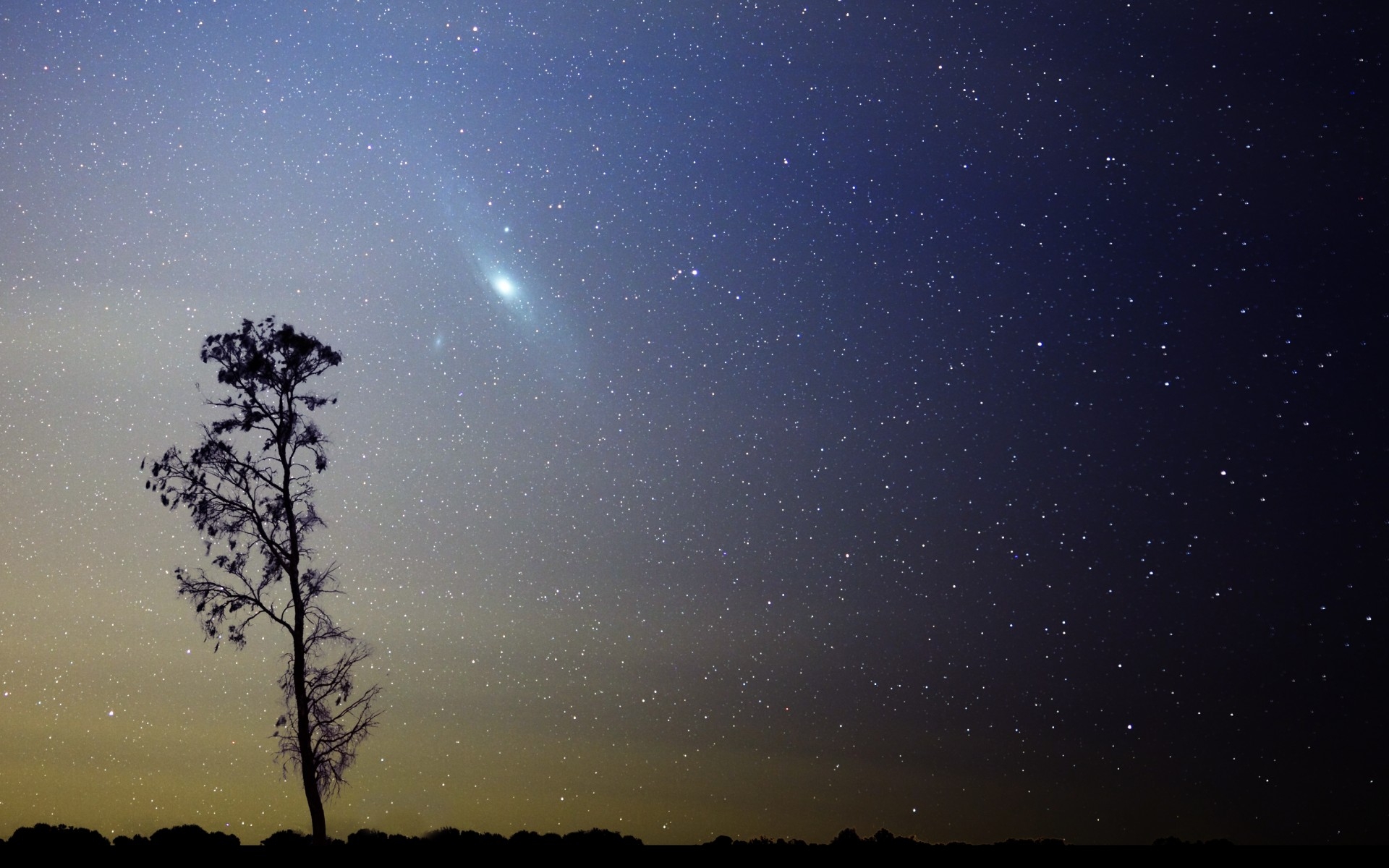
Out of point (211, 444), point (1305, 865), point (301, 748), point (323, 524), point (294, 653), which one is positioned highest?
point (211, 444)

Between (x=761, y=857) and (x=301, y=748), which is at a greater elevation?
(x=301, y=748)

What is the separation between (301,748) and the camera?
63.8 ft

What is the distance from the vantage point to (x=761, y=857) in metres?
15.4

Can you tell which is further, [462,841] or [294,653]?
[294,653]

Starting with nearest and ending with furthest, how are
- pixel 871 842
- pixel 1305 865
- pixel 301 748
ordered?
pixel 1305 865 < pixel 871 842 < pixel 301 748

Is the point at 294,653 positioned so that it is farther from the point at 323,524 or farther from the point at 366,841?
the point at 366,841

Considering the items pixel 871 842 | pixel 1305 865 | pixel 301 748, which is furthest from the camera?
pixel 301 748

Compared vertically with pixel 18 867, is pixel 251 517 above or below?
above

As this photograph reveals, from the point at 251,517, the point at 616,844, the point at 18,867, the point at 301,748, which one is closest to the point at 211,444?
the point at 251,517

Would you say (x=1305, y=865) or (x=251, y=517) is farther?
(x=251, y=517)

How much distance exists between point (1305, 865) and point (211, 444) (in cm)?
1695

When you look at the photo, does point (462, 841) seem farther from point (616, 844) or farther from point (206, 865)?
point (206, 865)

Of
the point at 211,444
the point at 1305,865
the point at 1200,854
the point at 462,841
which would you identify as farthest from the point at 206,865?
the point at 1305,865

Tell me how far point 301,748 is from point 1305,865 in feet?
46.7
